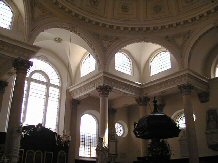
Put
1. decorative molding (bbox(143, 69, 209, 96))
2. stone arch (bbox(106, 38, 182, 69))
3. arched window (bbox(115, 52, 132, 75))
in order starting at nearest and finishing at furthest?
1. decorative molding (bbox(143, 69, 209, 96))
2. stone arch (bbox(106, 38, 182, 69))
3. arched window (bbox(115, 52, 132, 75))

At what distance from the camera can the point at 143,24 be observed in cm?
1927

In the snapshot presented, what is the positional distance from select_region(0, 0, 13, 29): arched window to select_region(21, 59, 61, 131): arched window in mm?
4752

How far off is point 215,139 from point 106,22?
10.1m

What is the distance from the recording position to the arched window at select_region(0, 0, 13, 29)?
15789 mm

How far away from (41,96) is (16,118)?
715 centimetres

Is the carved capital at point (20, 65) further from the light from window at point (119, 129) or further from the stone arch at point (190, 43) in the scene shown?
the light from window at point (119, 129)

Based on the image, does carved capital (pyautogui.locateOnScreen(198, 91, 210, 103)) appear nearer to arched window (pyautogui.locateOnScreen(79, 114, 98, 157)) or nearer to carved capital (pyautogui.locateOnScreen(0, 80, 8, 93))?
arched window (pyautogui.locateOnScreen(79, 114, 98, 157))

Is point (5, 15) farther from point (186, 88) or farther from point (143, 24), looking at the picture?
point (186, 88)

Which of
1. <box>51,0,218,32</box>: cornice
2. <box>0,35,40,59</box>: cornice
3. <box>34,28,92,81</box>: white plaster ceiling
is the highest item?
<box>51,0,218,32</box>: cornice

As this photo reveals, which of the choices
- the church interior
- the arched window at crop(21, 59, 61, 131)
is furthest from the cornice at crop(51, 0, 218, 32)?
the arched window at crop(21, 59, 61, 131)

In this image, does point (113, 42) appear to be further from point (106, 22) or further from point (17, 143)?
point (17, 143)

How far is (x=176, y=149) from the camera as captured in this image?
65.8ft

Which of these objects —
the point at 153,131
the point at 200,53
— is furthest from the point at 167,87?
the point at 153,131

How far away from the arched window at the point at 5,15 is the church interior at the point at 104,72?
0.18 feet
